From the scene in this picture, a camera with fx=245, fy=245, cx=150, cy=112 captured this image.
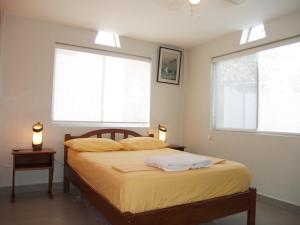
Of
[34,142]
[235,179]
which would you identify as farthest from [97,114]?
[235,179]

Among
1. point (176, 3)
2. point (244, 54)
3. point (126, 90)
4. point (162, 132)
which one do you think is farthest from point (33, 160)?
point (244, 54)

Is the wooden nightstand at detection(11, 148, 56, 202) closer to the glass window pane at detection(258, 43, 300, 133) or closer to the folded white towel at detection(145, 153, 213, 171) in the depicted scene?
the folded white towel at detection(145, 153, 213, 171)

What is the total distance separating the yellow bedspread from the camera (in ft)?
6.18

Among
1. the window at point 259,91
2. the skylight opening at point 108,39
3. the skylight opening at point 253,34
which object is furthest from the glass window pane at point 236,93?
the skylight opening at point 108,39

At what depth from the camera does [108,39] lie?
4309 millimetres

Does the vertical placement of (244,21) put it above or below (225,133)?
above

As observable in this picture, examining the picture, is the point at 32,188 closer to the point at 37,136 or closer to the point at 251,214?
the point at 37,136

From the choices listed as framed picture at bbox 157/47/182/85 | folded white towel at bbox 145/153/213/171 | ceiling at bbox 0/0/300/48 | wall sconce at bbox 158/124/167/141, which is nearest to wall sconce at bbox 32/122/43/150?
ceiling at bbox 0/0/300/48

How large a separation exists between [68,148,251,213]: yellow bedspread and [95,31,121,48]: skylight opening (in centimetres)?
236

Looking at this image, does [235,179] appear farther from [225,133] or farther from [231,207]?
[225,133]

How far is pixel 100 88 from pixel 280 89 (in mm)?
2794

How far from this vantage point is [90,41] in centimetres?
407

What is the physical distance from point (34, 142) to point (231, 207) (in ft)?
8.90

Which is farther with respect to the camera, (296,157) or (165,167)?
(296,157)
